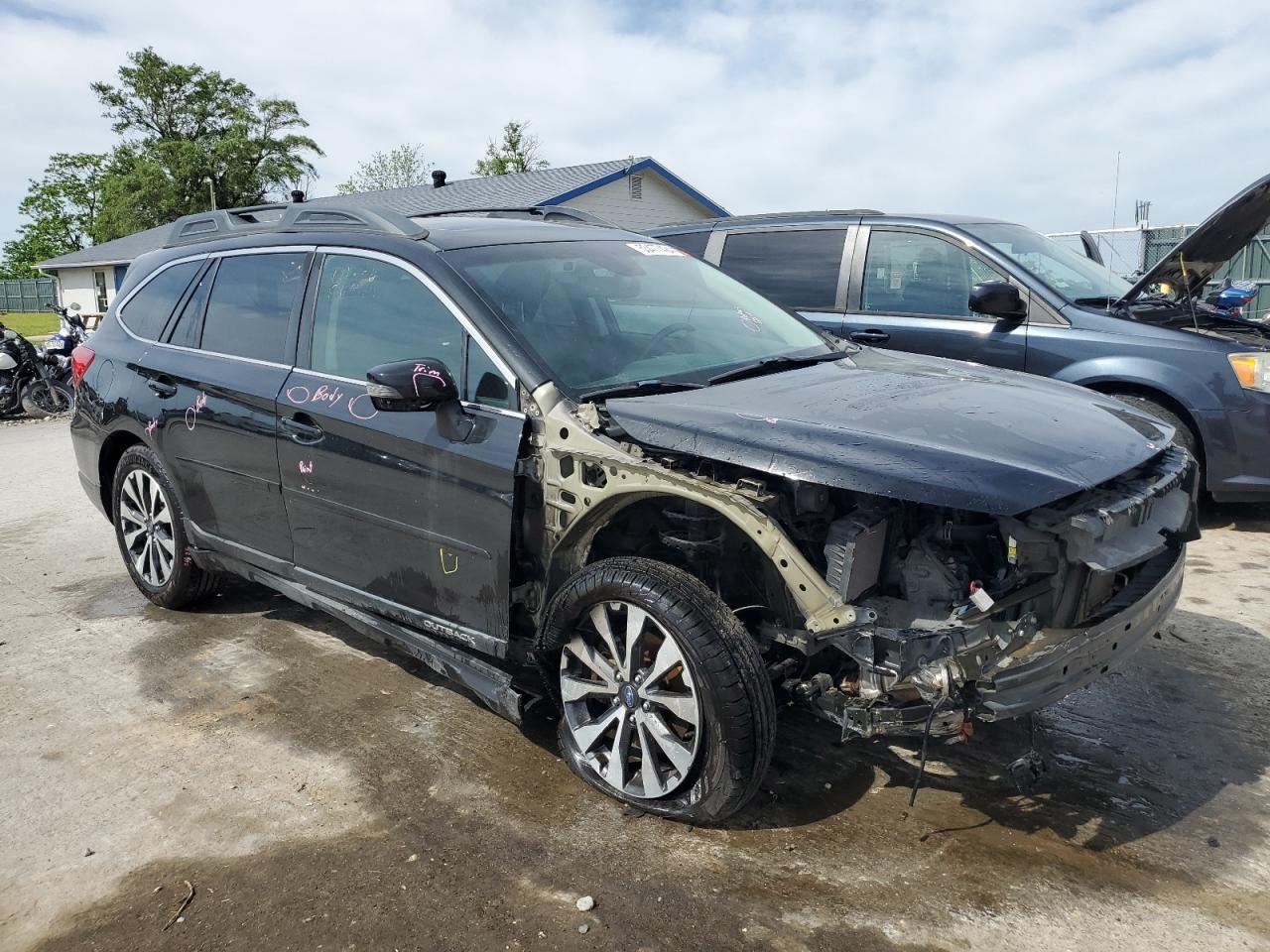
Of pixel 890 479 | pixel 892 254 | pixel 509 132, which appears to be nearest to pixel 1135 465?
pixel 890 479

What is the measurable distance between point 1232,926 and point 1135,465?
1251mm

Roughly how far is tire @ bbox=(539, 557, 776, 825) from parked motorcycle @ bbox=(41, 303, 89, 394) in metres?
12.6

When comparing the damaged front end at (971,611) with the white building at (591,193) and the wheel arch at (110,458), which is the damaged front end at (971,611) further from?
the white building at (591,193)

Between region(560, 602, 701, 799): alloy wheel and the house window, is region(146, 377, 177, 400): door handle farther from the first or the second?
the house window

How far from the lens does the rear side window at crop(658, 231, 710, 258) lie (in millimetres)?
7391

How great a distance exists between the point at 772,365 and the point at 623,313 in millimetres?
609

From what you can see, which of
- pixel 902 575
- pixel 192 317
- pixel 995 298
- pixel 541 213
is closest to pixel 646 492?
pixel 902 575

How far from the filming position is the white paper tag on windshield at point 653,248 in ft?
14.3

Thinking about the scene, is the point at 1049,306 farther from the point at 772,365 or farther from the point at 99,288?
the point at 99,288

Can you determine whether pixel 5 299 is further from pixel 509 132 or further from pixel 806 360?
pixel 806 360

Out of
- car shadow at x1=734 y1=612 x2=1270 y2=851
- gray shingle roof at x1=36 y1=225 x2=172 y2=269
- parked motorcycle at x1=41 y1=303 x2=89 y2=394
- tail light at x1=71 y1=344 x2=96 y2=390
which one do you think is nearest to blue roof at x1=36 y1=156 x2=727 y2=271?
parked motorcycle at x1=41 y1=303 x2=89 y2=394

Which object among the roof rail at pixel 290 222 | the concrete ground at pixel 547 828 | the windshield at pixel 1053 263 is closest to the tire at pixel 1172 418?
the windshield at pixel 1053 263

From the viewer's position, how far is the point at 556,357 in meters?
3.34

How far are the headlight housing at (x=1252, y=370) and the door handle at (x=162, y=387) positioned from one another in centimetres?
572
